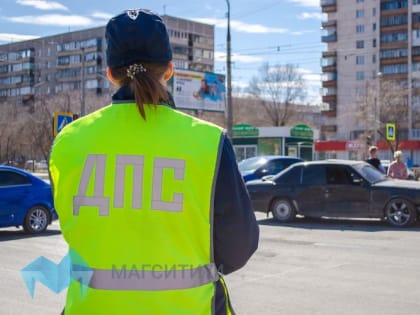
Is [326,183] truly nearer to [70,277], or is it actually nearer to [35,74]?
[70,277]

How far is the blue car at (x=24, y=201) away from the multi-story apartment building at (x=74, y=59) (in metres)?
69.6

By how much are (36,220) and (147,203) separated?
11.7 m

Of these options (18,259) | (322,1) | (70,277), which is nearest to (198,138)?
(70,277)

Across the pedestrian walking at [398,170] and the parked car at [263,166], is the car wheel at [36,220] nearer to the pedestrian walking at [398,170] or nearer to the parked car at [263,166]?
Result: the parked car at [263,166]

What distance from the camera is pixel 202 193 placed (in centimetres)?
204

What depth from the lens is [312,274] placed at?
816 centimetres

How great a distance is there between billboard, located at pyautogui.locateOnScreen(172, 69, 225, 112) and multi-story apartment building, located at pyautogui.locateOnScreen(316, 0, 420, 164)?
41.2 meters

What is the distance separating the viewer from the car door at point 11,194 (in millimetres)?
12539

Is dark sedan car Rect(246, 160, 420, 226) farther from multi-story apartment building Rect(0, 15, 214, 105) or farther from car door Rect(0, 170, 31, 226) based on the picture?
multi-story apartment building Rect(0, 15, 214, 105)

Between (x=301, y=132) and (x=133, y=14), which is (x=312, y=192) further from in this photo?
(x=301, y=132)

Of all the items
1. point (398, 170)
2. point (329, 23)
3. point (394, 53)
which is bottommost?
point (398, 170)

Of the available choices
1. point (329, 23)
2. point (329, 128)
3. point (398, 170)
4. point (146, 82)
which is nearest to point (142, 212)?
point (146, 82)

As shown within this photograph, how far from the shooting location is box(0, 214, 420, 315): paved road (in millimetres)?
6445

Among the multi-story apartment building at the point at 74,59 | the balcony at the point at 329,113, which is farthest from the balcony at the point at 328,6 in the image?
the multi-story apartment building at the point at 74,59
